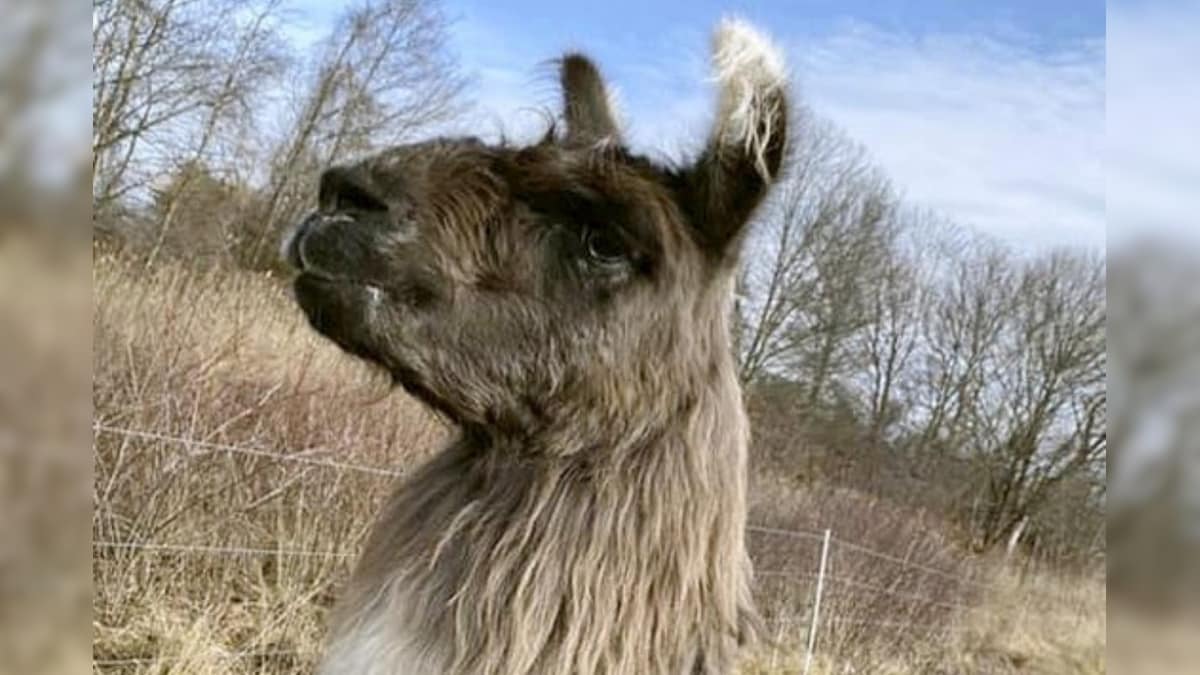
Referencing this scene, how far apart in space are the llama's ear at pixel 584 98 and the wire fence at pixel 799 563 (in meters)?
2.99

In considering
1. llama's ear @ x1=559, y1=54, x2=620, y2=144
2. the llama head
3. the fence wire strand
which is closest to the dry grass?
the fence wire strand

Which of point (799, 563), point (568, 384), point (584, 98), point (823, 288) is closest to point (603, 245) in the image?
point (568, 384)

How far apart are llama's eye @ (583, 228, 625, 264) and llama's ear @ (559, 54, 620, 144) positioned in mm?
393

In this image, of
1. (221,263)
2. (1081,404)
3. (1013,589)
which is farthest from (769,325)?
(1013,589)

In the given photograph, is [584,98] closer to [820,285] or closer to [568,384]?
A: [568,384]

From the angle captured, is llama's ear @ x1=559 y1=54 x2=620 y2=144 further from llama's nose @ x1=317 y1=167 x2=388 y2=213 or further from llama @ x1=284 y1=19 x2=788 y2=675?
llama's nose @ x1=317 y1=167 x2=388 y2=213

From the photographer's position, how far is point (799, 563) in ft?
28.8

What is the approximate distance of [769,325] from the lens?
21.2 feet

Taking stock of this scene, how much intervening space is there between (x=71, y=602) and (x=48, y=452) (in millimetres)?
137

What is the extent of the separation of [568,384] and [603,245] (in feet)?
0.72

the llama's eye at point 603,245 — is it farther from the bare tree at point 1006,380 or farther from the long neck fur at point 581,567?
the bare tree at point 1006,380

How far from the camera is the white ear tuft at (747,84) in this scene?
1.90m

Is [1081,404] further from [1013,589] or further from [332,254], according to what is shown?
[1013,589]

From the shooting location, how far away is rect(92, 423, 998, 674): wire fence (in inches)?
196
